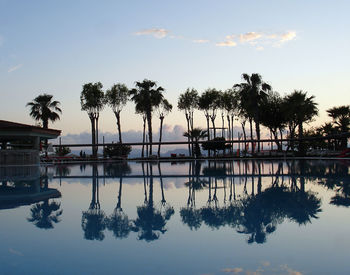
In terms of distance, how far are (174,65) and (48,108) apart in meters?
21.6

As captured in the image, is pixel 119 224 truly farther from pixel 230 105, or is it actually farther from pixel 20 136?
pixel 230 105

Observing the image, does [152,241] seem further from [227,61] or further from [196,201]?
[227,61]

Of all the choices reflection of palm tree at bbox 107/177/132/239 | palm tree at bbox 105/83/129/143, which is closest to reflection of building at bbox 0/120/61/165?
reflection of palm tree at bbox 107/177/132/239

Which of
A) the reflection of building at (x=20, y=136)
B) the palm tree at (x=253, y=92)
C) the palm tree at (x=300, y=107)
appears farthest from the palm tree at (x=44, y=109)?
the palm tree at (x=300, y=107)

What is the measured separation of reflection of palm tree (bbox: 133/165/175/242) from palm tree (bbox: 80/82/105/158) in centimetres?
4066

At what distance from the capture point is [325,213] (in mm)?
7406

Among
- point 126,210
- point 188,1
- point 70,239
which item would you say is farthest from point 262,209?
point 188,1

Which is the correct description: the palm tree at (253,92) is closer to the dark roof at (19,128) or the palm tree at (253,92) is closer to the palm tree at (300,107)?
the palm tree at (300,107)

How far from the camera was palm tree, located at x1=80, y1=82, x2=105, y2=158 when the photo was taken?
48.1 meters

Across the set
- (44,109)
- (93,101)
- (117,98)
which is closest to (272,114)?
(117,98)

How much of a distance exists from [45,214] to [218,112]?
47830 millimetres

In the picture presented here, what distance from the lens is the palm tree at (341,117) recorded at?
152 ft

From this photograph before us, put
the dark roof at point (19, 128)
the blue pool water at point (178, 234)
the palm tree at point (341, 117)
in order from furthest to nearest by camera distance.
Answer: the palm tree at point (341, 117), the dark roof at point (19, 128), the blue pool water at point (178, 234)

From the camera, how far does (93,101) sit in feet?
157
